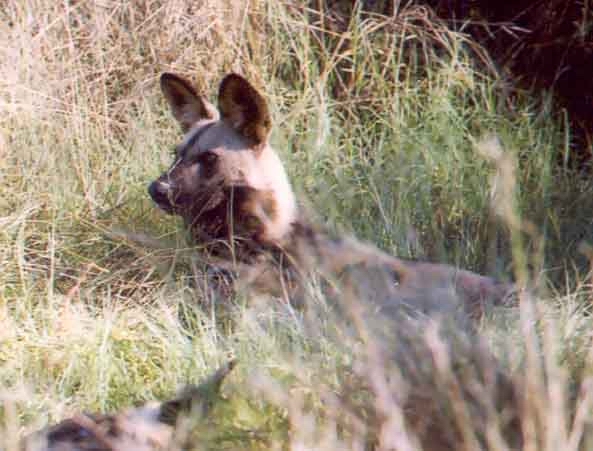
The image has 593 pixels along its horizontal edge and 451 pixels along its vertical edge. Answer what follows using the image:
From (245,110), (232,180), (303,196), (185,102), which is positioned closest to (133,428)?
(232,180)

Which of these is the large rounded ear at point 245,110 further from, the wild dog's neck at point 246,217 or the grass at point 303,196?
the grass at point 303,196

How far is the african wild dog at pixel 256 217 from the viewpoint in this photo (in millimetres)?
3857

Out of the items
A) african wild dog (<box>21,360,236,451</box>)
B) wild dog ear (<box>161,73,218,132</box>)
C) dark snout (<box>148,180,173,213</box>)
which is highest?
african wild dog (<box>21,360,236,451</box>)

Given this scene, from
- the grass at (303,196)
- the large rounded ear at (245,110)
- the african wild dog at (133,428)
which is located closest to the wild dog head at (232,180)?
the large rounded ear at (245,110)

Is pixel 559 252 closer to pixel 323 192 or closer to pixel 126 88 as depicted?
pixel 323 192

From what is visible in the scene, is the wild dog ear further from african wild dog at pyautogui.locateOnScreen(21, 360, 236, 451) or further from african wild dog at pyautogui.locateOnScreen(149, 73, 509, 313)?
african wild dog at pyautogui.locateOnScreen(21, 360, 236, 451)

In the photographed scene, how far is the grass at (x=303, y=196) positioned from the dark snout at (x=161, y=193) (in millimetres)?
144

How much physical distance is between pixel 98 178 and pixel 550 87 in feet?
7.94

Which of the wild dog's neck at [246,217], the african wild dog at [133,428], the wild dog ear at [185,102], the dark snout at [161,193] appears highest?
the african wild dog at [133,428]

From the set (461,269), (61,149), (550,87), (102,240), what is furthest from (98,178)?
(550,87)

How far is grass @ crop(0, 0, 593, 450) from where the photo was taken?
97.1 inches

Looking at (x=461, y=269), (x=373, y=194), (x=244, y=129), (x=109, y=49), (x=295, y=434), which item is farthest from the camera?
(x=109, y=49)

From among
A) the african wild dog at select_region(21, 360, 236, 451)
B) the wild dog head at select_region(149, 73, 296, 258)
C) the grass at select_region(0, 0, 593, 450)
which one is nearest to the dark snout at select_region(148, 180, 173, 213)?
the wild dog head at select_region(149, 73, 296, 258)

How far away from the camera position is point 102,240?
4301mm
